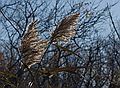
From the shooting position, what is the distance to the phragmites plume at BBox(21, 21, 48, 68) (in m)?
3.28

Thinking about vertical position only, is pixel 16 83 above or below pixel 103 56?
above

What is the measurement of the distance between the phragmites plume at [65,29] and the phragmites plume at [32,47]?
12 cm

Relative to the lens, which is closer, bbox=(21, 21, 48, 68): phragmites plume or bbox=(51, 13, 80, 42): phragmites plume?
bbox=(21, 21, 48, 68): phragmites plume

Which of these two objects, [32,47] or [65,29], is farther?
[65,29]

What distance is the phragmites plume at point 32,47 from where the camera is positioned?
3279 millimetres

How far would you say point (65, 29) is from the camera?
3.57m

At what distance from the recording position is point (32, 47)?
131 inches

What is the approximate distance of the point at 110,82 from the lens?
56.3ft

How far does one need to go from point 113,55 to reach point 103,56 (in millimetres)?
1095

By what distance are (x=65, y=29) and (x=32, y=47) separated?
44 cm

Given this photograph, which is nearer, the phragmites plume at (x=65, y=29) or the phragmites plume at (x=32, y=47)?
the phragmites plume at (x=32, y=47)

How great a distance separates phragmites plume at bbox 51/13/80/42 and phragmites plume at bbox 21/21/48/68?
12 centimetres

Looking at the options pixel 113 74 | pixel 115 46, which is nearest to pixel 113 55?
pixel 115 46

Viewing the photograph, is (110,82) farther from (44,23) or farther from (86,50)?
(44,23)
